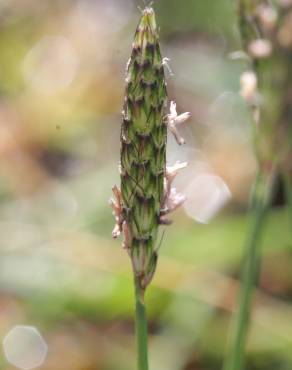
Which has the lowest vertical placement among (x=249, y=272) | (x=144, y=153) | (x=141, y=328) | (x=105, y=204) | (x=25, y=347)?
(x=141, y=328)

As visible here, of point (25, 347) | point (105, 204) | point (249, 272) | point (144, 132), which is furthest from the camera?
point (105, 204)

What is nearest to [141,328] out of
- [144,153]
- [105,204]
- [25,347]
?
[144,153]

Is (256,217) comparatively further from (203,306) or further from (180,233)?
(180,233)

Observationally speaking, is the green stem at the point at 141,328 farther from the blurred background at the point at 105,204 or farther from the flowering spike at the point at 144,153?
the blurred background at the point at 105,204

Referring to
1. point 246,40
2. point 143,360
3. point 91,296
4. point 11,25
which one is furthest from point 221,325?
point 11,25

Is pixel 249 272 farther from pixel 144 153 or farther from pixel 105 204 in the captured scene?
pixel 105 204

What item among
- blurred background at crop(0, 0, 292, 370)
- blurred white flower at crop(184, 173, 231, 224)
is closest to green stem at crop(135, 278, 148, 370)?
blurred background at crop(0, 0, 292, 370)

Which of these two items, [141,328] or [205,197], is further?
[205,197]
